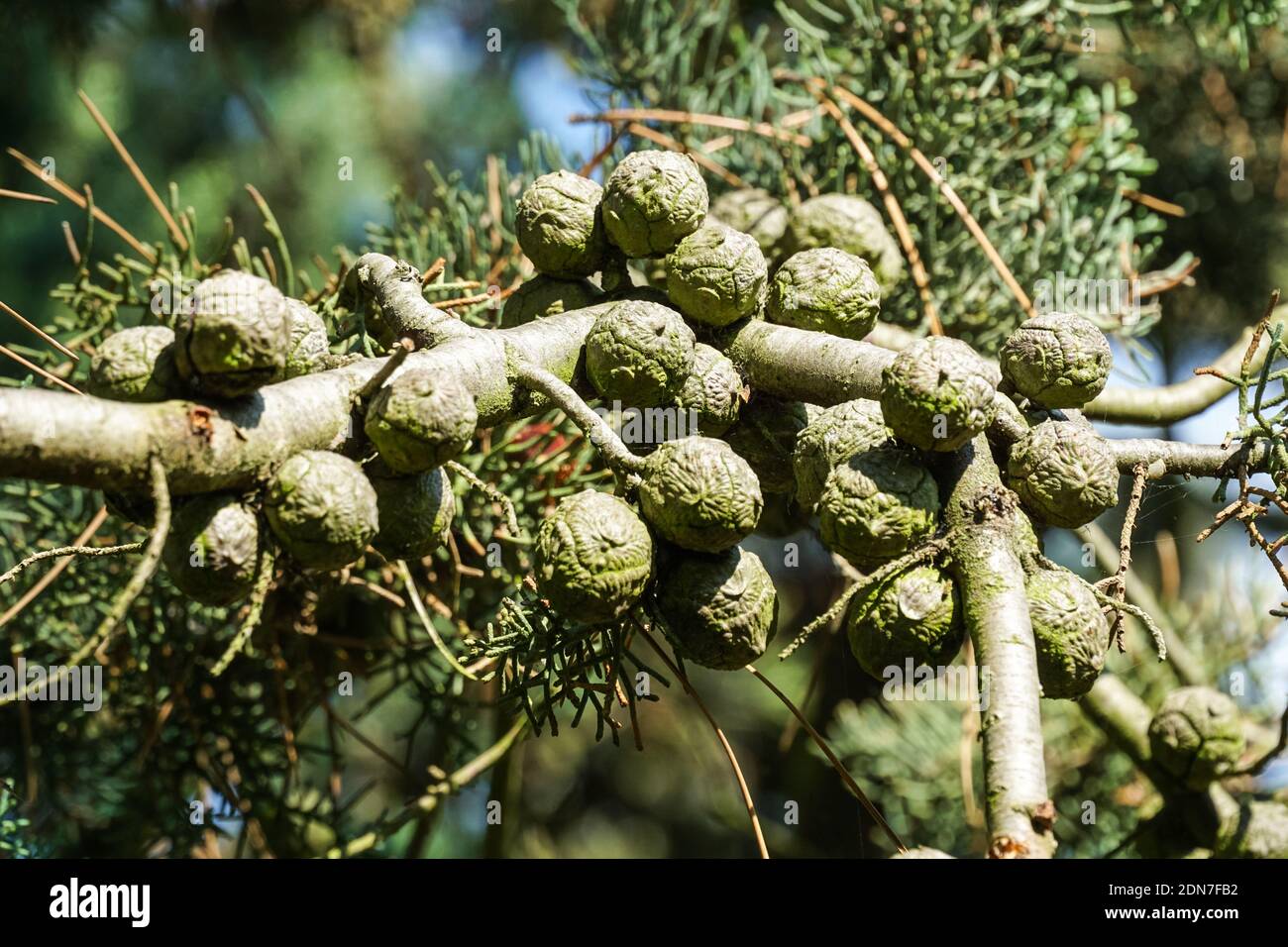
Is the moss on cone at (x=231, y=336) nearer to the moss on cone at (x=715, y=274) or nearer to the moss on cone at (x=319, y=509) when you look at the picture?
the moss on cone at (x=319, y=509)

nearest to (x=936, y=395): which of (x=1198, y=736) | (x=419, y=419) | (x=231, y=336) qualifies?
(x=419, y=419)

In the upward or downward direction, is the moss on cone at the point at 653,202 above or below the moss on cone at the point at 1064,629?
above

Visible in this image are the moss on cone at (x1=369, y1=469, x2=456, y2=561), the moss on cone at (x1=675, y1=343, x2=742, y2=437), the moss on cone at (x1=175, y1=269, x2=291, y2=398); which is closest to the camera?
the moss on cone at (x1=175, y1=269, x2=291, y2=398)

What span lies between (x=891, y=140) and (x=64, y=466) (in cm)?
104

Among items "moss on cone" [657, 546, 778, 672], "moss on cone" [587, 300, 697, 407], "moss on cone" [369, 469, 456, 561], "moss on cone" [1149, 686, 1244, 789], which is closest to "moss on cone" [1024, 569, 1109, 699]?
"moss on cone" [657, 546, 778, 672]

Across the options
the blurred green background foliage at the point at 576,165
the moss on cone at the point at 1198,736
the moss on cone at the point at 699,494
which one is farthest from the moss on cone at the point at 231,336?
the moss on cone at the point at 1198,736

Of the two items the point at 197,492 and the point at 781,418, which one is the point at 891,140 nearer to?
the point at 781,418

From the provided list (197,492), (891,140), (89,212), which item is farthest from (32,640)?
(891,140)

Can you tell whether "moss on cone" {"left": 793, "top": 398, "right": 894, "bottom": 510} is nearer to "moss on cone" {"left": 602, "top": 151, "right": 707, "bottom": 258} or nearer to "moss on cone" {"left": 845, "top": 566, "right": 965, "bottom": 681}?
"moss on cone" {"left": 845, "top": 566, "right": 965, "bottom": 681}

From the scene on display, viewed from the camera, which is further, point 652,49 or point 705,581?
point 652,49

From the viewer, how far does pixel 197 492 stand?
69cm

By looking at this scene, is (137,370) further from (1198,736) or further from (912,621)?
(1198,736)

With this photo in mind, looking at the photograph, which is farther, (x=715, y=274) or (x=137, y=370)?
(x=715, y=274)

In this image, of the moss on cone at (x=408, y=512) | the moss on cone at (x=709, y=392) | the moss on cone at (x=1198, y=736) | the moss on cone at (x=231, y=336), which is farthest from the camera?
the moss on cone at (x=1198, y=736)
